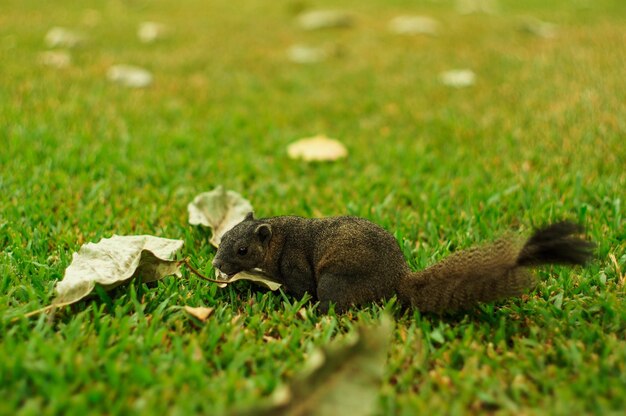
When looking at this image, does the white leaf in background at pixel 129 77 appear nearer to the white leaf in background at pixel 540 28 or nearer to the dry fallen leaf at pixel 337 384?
the dry fallen leaf at pixel 337 384

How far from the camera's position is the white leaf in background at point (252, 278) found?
2582 millimetres

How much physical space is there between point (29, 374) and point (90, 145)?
2.79m

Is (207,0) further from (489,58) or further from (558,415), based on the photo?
(558,415)

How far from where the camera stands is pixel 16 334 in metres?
2.11

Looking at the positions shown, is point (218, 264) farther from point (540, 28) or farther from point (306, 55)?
point (540, 28)

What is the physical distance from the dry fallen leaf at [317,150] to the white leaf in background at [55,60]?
3.02 metres

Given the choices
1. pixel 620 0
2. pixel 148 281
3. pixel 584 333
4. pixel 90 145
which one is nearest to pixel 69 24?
pixel 90 145

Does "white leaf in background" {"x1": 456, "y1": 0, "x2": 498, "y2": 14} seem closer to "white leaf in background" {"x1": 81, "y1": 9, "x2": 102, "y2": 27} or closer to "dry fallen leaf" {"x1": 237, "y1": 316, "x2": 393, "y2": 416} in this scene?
"white leaf in background" {"x1": 81, "y1": 9, "x2": 102, "y2": 27}

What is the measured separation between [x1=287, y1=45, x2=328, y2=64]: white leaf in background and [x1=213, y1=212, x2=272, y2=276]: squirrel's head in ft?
15.5

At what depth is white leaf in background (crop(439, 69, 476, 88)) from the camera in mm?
5898

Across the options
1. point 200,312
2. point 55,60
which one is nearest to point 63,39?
point 55,60

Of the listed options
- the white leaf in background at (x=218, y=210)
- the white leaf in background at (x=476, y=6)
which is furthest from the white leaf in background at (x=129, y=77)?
the white leaf in background at (x=476, y=6)

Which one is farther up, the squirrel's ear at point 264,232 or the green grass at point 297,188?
the squirrel's ear at point 264,232

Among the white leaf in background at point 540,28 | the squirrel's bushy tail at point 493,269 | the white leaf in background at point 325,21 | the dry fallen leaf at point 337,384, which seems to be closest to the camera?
the dry fallen leaf at point 337,384
